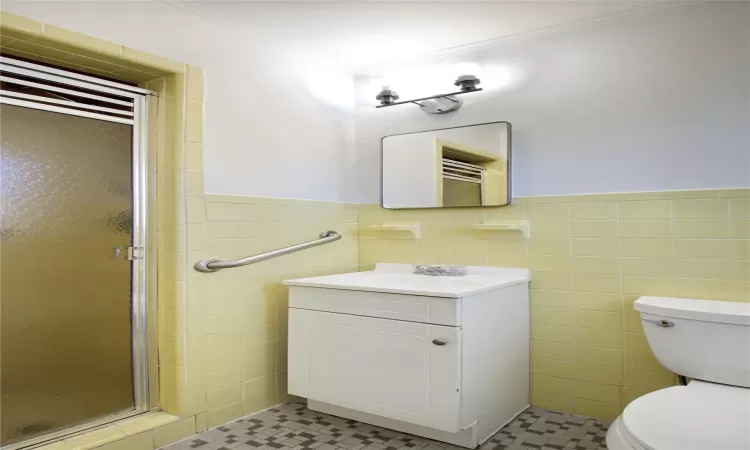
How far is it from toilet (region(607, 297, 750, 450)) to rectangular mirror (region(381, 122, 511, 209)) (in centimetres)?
88

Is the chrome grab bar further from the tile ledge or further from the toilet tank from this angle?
the toilet tank

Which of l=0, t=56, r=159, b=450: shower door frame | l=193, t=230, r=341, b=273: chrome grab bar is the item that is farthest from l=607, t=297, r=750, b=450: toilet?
l=0, t=56, r=159, b=450: shower door frame

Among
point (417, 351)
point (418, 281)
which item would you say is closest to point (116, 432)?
point (417, 351)

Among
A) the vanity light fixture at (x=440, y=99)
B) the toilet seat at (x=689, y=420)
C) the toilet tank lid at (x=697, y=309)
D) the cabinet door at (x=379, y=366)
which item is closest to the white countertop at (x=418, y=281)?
the cabinet door at (x=379, y=366)

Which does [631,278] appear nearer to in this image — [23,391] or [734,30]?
[734,30]

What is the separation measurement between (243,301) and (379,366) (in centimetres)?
73

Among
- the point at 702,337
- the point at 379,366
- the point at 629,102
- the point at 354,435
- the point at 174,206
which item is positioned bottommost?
the point at 354,435

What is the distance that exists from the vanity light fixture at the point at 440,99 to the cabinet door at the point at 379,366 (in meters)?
1.23

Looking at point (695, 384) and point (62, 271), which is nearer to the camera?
point (695, 384)

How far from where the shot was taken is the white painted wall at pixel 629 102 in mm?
2166

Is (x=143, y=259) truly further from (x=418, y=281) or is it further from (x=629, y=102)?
(x=629, y=102)

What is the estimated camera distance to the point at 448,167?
2.79 metres

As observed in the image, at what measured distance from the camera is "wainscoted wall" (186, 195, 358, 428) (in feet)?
7.51

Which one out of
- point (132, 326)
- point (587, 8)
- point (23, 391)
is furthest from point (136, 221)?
point (587, 8)
